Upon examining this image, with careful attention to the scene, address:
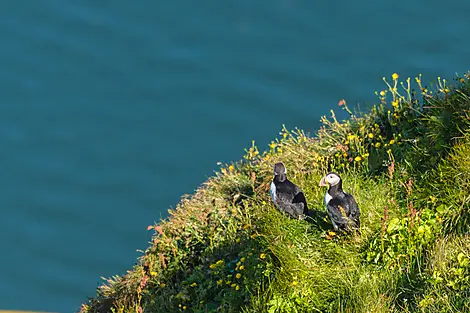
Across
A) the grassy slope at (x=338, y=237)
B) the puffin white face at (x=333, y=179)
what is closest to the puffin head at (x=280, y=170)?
the grassy slope at (x=338, y=237)

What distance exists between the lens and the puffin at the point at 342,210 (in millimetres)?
6891

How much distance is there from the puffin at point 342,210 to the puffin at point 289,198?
284mm

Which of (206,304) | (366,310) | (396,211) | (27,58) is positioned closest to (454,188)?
(396,211)

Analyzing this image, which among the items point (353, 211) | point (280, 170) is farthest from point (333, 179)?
point (280, 170)

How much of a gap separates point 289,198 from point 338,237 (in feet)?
2.01

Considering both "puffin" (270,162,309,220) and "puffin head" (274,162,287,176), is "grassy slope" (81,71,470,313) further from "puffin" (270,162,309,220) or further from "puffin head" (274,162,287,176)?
"puffin head" (274,162,287,176)

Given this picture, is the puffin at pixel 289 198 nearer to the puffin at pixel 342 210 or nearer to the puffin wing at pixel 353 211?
the puffin at pixel 342 210

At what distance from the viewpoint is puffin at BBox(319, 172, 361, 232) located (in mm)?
6891

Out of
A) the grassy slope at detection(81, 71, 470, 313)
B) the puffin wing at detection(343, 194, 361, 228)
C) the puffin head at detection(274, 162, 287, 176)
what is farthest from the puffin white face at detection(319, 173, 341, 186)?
the puffin head at detection(274, 162, 287, 176)

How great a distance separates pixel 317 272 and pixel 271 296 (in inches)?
16.3

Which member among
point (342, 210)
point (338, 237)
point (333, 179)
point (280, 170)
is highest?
point (280, 170)

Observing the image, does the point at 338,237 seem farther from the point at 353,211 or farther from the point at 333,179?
the point at 333,179

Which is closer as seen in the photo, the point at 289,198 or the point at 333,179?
the point at 333,179

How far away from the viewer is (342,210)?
6863mm
